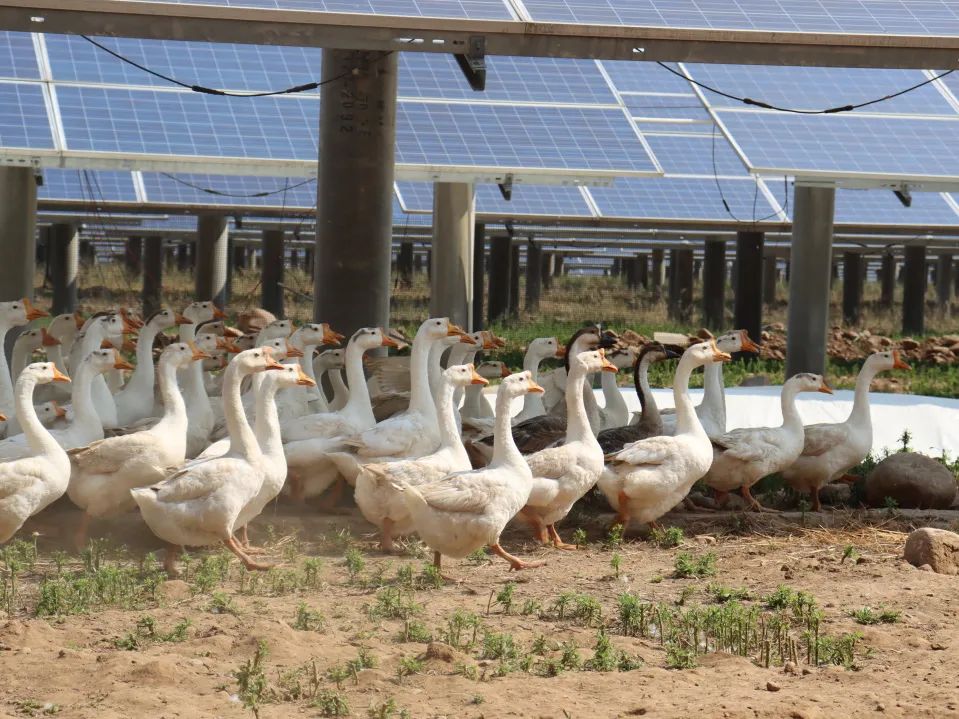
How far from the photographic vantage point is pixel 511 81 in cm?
1972

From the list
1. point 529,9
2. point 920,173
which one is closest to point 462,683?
point 529,9

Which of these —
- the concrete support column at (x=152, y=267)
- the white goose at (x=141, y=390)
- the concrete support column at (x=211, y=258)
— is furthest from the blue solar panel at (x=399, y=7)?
the concrete support column at (x=152, y=267)

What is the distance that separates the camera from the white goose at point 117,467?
8758mm

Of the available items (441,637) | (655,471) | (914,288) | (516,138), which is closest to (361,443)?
(655,471)

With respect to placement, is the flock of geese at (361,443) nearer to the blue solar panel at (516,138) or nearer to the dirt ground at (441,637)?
the dirt ground at (441,637)

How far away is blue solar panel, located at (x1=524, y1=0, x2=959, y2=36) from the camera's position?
10.2 metres

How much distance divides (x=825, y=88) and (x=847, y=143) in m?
2.73

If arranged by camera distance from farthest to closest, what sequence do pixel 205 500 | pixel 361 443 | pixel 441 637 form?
pixel 361 443, pixel 205 500, pixel 441 637

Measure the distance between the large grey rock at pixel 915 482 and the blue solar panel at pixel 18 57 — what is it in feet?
38.4

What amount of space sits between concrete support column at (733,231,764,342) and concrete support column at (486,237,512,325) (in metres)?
8.32

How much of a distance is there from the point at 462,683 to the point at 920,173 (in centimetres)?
1244

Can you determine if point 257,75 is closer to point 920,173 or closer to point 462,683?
point 920,173

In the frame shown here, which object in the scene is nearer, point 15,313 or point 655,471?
point 655,471

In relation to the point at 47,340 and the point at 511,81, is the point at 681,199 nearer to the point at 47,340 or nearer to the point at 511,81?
the point at 511,81
